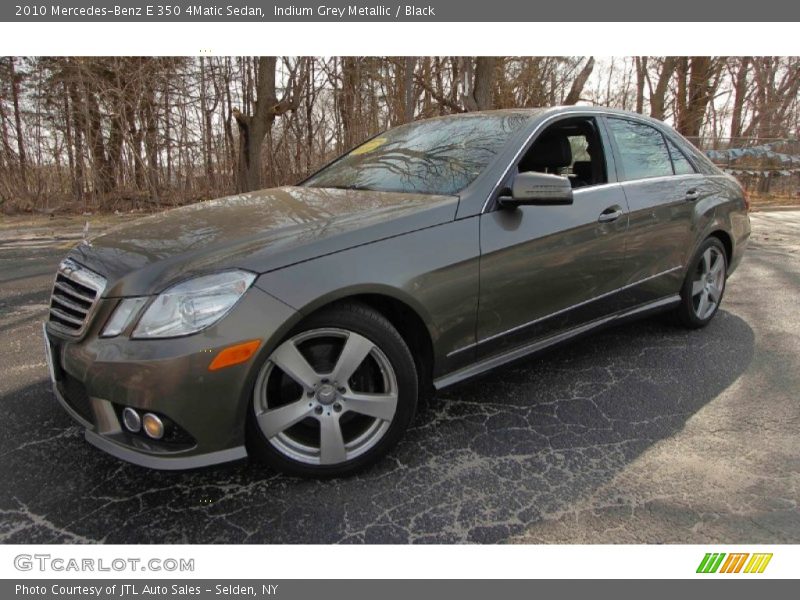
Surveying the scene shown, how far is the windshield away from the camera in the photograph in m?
2.79

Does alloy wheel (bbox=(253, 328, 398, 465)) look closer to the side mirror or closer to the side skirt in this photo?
the side skirt

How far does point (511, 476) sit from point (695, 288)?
240 cm

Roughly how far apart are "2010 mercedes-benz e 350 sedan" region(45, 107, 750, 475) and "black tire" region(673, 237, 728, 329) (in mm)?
556

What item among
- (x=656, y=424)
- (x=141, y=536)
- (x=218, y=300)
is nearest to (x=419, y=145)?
(x=218, y=300)

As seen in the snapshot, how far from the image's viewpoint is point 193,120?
13.0 m

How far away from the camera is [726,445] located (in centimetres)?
254

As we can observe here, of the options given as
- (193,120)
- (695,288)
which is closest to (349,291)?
(695,288)

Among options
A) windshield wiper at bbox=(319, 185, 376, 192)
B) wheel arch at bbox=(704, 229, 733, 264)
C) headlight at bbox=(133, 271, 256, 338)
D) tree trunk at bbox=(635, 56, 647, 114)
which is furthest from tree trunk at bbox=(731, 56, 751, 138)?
headlight at bbox=(133, 271, 256, 338)

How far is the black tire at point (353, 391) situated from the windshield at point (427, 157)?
0.82 metres

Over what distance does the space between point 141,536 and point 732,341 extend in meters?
3.78

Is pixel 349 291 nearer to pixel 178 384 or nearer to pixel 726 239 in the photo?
pixel 178 384

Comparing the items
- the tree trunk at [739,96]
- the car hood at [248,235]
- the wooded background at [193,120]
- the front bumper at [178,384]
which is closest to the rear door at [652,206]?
the car hood at [248,235]

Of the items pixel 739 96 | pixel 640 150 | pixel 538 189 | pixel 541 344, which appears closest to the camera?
pixel 538 189

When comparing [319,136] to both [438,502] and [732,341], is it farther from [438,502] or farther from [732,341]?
[438,502]
